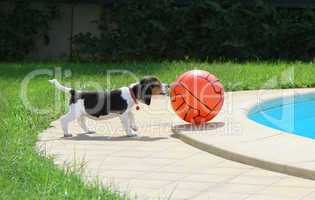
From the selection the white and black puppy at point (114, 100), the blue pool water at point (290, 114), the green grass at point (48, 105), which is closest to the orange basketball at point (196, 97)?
the white and black puppy at point (114, 100)

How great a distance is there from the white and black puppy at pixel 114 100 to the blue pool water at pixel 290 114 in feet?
6.86

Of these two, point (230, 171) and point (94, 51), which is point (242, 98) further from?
point (94, 51)

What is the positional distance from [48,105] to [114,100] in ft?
7.04

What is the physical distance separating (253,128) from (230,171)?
5.34 ft

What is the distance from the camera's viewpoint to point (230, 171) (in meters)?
6.05

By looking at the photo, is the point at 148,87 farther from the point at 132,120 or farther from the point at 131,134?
the point at 131,134

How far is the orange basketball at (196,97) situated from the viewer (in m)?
7.84

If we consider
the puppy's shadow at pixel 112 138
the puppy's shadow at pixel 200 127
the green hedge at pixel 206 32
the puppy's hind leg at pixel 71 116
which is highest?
the green hedge at pixel 206 32

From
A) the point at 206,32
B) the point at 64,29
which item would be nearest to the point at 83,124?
the point at 206,32

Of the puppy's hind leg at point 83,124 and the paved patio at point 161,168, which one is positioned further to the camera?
the puppy's hind leg at point 83,124

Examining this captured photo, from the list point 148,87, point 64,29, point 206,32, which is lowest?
point 148,87

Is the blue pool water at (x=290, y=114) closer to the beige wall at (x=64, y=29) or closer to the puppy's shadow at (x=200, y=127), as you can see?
the puppy's shadow at (x=200, y=127)

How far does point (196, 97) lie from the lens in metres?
7.83

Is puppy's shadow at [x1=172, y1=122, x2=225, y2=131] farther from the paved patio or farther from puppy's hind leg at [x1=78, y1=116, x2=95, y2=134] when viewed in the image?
puppy's hind leg at [x1=78, y1=116, x2=95, y2=134]
